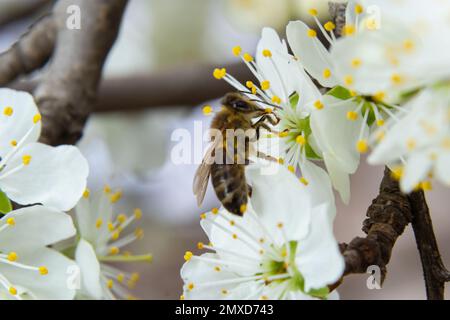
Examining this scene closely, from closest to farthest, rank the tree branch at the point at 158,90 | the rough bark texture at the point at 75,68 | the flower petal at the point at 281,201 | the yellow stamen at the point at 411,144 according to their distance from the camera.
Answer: the yellow stamen at the point at 411,144 → the flower petal at the point at 281,201 → the rough bark texture at the point at 75,68 → the tree branch at the point at 158,90

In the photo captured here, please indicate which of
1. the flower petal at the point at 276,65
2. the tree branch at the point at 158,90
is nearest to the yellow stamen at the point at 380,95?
the flower petal at the point at 276,65

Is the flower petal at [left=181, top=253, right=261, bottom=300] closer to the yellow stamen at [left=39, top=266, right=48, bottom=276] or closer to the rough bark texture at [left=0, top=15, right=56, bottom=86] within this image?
the yellow stamen at [left=39, top=266, right=48, bottom=276]

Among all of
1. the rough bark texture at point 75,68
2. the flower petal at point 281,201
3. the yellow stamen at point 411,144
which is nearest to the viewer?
the yellow stamen at point 411,144

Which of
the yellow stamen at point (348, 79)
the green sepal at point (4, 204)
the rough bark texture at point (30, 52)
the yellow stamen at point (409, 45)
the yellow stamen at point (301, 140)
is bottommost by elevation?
the green sepal at point (4, 204)

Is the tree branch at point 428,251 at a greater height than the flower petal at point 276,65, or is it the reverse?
the flower petal at point 276,65

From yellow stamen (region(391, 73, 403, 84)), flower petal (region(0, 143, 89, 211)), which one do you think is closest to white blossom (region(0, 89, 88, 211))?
flower petal (region(0, 143, 89, 211))

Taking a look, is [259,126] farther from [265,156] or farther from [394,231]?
[394,231]

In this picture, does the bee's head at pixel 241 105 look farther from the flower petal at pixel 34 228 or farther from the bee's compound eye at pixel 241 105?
the flower petal at pixel 34 228
